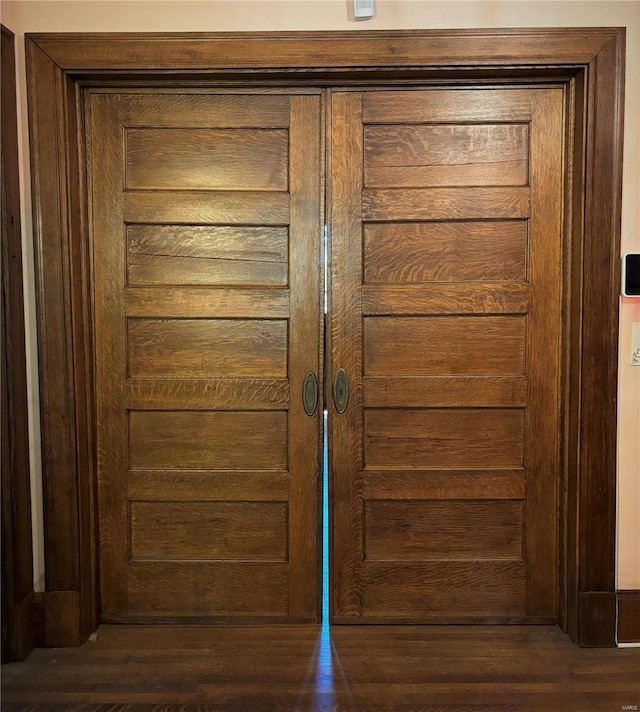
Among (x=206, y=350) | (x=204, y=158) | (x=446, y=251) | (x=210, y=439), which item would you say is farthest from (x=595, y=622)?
(x=204, y=158)

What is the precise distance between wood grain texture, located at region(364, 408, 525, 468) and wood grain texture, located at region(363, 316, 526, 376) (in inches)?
6.2

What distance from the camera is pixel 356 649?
6.91ft

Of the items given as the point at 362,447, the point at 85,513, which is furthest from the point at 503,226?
the point at 85,513

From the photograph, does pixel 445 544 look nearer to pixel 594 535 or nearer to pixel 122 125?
pixel 594 535

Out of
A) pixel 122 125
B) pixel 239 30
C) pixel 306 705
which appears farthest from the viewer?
pixel 122 125

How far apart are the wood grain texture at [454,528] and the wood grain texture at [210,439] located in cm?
46

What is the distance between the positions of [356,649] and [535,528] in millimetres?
799

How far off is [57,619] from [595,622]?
76.4 inches

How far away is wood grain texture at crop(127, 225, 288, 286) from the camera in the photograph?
7.14 feet

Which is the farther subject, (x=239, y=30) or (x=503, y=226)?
(x=503, y=226)

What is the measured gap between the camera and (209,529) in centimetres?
225

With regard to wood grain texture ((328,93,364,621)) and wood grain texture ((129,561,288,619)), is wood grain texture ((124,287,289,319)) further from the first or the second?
wood grain texture ((129,561,288,619))

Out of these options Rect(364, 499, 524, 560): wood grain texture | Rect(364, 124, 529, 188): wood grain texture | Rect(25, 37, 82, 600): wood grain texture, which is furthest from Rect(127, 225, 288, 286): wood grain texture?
Rect(364, 499, 524, 560): wood grain texture

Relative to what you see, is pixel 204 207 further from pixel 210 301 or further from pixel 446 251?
pixel 446 251
